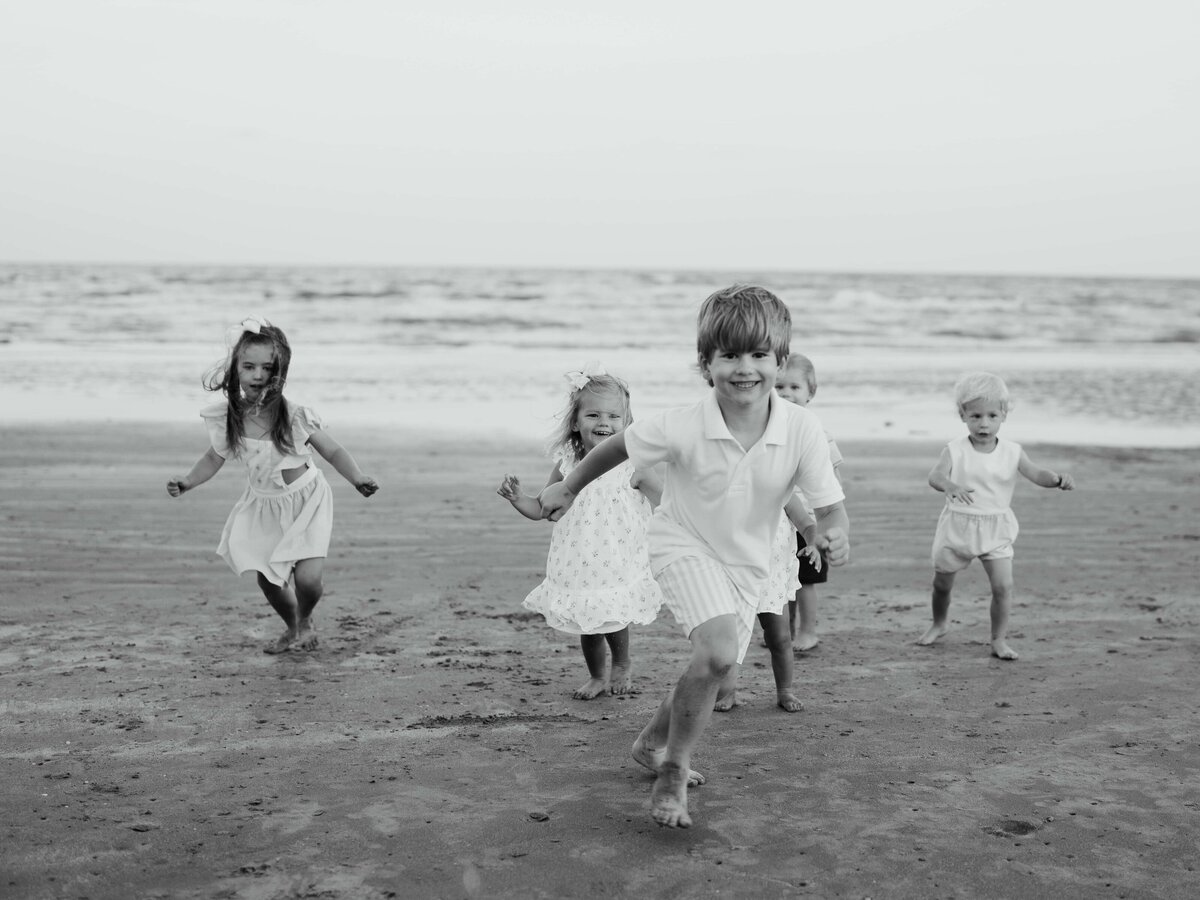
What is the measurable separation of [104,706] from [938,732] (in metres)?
3.16

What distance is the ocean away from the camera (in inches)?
579

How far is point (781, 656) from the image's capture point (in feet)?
16.1

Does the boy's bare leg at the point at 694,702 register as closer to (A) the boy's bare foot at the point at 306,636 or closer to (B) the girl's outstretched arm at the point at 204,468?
(A) the boy's bare foot at the point at 306,636

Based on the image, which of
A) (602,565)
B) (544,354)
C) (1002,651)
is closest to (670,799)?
(602,565)

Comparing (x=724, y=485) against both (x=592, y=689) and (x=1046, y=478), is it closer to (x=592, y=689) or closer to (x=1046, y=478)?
(x=592, y=689)

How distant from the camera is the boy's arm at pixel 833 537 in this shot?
3.50 m

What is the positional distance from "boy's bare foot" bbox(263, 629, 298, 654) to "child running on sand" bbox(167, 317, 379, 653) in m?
0.02

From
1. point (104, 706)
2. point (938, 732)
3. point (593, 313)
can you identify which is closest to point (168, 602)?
point (104, 706)

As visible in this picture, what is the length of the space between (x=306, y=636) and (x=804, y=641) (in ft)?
7.68

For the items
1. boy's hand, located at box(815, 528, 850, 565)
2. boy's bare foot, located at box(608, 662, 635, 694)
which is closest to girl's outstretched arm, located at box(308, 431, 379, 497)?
boy's bare foot, located at box(608, 662, 635, 694)

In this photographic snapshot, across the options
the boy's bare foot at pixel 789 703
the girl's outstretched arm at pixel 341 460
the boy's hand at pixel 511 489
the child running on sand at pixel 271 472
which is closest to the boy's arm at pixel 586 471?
the boy's hand at pixel 511 489

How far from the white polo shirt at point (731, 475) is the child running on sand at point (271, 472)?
92.1 inches

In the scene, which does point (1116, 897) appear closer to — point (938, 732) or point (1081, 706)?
point (938, 732)

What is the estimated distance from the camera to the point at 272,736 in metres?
4.39
